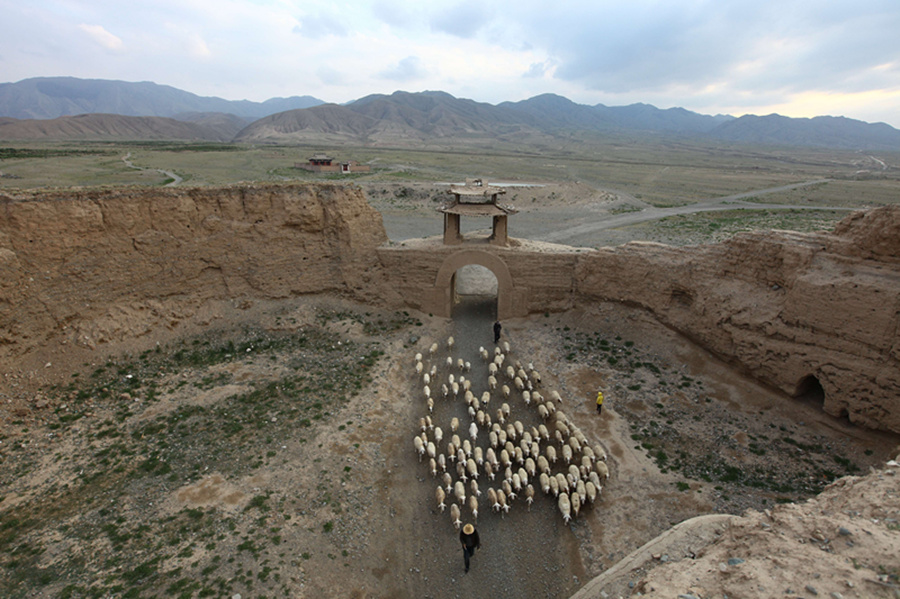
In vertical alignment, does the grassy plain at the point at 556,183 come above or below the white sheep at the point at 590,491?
above

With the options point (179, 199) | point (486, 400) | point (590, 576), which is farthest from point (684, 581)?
point (179, 199)

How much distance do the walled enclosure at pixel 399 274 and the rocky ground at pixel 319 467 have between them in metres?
1.33

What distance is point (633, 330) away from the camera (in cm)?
2173

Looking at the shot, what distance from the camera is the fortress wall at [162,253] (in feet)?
58.2

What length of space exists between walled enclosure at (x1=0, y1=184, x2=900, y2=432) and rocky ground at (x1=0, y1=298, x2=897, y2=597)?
133 cm

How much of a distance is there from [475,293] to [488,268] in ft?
15.6

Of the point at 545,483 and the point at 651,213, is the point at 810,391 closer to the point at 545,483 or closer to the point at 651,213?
the point at 545,483

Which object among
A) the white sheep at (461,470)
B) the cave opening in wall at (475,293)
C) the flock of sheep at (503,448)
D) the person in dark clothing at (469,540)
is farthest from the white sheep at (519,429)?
the cave opening in wall at (475,293)

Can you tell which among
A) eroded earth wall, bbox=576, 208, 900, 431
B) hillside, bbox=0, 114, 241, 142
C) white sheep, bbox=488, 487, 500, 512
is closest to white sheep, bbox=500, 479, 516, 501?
white sheep, bbox=488, 487, 500, 512

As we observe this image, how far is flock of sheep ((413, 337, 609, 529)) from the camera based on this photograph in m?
13.5

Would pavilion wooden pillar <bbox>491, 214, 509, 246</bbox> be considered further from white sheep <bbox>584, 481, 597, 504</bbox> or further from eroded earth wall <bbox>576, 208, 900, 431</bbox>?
white sheep <bbox>584, 481, 597, 504</bbox>

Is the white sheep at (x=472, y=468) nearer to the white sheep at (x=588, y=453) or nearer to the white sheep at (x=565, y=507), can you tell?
the white sheep at (x=565, y=507)

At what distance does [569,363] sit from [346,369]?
9.64m

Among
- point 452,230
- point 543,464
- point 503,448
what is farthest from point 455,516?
point 452,230
